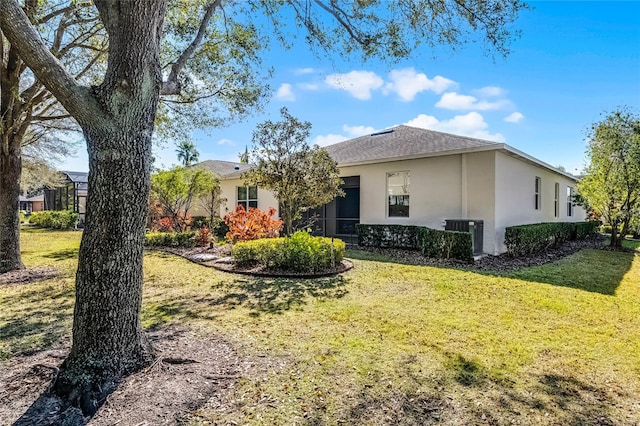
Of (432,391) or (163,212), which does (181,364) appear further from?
(163,212)

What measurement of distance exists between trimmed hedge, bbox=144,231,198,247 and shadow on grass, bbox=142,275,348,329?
6.20 meters

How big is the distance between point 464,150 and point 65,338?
1062 centimetres

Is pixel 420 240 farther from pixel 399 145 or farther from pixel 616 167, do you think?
pixel 616 167

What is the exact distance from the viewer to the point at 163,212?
14.8 m

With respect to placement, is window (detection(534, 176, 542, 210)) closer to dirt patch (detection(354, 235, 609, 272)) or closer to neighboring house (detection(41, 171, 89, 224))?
dirt patch (detection(354, 235, 609, 272))

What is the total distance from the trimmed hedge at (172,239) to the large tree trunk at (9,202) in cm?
504

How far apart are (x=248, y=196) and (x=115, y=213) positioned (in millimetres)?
15278

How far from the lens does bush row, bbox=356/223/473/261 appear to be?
9.47 metres

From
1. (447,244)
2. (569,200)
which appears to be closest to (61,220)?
(447,244)

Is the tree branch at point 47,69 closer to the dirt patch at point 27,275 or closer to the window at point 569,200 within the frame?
the dirt patch at point 27,275

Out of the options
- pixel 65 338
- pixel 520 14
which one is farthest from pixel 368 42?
pixel 65 338

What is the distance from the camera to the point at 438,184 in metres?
11.8

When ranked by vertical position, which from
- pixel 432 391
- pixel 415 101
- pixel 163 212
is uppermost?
pixel 415 101

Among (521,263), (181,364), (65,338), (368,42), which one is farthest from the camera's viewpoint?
(521,263)
